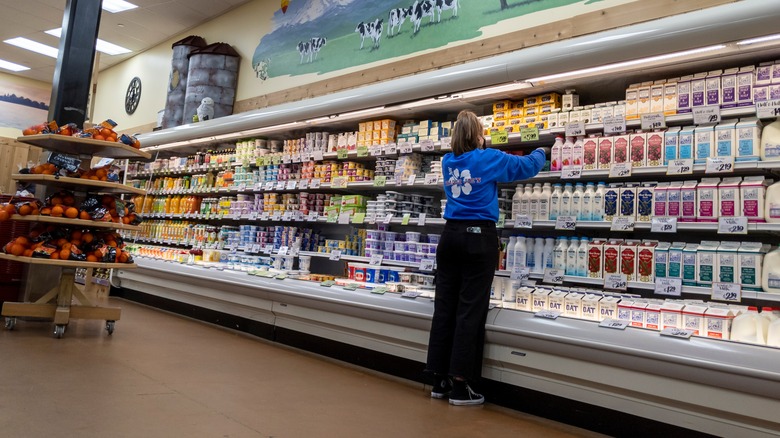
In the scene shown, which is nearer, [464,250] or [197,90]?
[464,250]

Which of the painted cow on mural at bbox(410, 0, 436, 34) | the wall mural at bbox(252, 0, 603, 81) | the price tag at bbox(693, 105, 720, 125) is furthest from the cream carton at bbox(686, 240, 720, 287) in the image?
the painted cow on mural at bbox(410, 0, 436, 34)

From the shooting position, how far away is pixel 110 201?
4.91 meters

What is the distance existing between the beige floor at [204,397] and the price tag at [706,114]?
1.84 m

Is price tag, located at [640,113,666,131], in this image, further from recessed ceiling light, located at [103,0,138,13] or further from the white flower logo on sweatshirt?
recessed ceiling light, located at [103,0,138,13]

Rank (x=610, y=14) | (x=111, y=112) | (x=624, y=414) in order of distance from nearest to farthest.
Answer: (x=624, y=414)
(x=610, y=14)
(x=111, y=112)

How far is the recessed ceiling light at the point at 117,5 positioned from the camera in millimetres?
8711

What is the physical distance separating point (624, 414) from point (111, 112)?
482 inches

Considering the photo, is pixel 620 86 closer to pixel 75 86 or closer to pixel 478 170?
pixel 478 170

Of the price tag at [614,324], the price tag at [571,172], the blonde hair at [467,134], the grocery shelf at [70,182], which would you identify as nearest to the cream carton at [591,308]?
the price tag at [614,324]

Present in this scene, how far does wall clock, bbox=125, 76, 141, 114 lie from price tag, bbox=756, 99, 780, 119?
1069 cm

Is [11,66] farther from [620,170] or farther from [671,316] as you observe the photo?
[671,316]

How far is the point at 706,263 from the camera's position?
2.96 meters

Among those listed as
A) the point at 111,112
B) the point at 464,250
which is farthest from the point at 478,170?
the point at 111,112

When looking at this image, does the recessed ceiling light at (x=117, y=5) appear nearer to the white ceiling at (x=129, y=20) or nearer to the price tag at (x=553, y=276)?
the white ceiling at (x=129, y=20)
